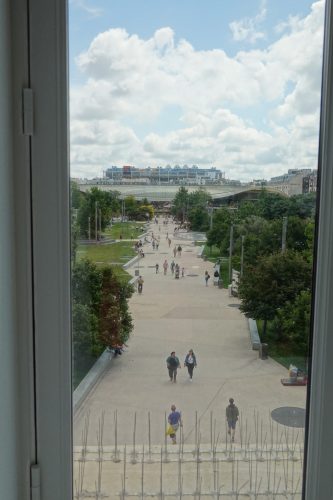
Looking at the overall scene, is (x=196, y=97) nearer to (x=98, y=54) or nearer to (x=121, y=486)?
(x=98, y=54)

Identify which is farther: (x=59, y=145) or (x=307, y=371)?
(x=307, y=371)

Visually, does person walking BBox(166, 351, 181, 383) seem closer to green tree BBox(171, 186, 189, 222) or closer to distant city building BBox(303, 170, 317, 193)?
green tree BBox(171, 186, 189, 222)

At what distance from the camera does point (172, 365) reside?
4.43 feet

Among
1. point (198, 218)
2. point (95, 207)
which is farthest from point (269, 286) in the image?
point (95, 207)

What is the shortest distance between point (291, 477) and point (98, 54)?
1.28 metres

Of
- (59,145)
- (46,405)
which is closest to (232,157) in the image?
(59,145)

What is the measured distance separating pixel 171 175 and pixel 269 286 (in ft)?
1.34

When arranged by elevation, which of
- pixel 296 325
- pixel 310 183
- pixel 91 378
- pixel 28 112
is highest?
pixel 28 112

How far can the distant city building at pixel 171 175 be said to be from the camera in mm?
1337

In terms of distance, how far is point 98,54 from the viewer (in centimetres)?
129

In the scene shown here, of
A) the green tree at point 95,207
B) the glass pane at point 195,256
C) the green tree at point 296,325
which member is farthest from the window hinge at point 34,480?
the green tree at point 296,325

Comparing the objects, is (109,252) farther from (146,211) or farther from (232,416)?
(232,416)

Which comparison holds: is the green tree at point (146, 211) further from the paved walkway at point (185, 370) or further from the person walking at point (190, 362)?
the person walking at point (190, 362)

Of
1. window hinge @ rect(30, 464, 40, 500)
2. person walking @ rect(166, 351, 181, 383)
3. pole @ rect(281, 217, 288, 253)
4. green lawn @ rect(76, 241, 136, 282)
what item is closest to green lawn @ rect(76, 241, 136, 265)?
green lawn @ rect(76, 241, 136, 282)
